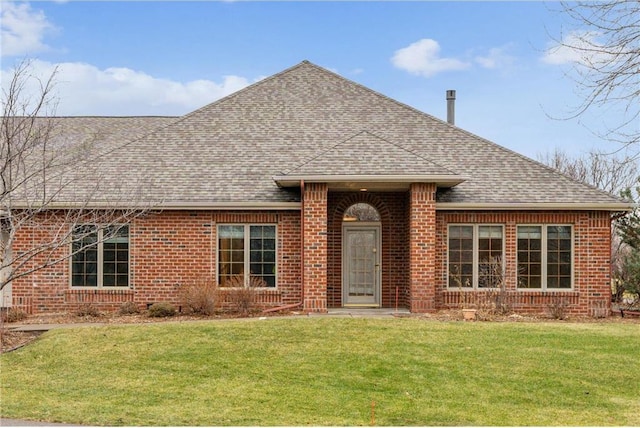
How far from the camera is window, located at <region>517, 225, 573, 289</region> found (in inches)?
666

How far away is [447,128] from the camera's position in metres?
19.8

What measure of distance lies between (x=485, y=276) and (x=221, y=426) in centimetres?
1098

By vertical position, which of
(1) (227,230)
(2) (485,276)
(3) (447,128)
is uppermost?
(3) (447,128)

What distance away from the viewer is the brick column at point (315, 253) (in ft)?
51.7

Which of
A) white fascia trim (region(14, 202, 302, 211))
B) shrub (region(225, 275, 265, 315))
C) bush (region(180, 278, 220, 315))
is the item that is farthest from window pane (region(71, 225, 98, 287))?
shrub (region(225, 275, 265, 315))

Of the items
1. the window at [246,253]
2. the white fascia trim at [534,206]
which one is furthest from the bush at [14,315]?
the white fascia trim at [534,206]

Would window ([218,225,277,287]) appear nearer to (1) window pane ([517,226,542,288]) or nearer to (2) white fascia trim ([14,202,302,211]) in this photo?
(2) white fascia trim ([14,202,302,211])

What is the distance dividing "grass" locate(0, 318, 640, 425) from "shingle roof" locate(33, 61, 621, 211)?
4.46 meters

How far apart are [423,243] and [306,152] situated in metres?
4.59

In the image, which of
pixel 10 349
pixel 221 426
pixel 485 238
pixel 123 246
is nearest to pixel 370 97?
pixel 485 238

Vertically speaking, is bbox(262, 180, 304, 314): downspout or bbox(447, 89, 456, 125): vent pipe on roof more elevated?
bbox(447, 89, 456, 125): vent pipe on roof

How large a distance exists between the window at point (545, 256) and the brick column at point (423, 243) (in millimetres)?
2706

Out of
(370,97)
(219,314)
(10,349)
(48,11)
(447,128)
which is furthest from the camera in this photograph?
(370,97)

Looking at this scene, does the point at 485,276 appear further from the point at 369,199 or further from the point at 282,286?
the point at 282,286
